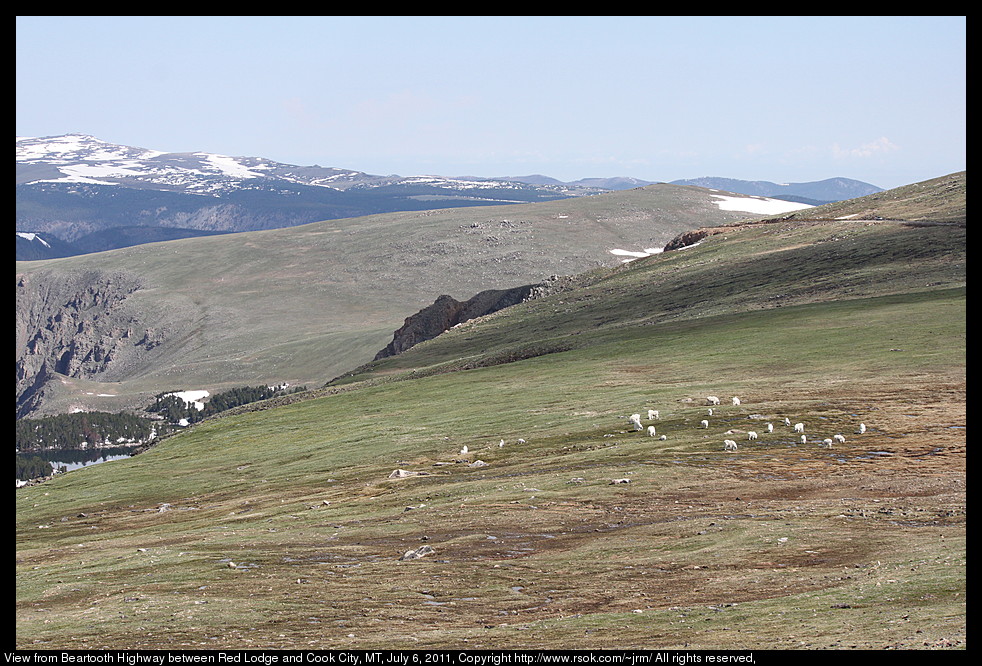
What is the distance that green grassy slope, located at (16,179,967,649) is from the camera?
20.7m

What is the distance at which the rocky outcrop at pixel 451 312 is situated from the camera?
12512 centimetres

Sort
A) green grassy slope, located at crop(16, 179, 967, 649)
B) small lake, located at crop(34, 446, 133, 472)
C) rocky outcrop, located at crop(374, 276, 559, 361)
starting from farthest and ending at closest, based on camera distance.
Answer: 1. small lake, located at crop(34, 446, 133, 472)
2. rocky outcrop, located at crop(374, 276, 559, 361)
3. green grassy slope, located at crop(16, 179, 967, 649)

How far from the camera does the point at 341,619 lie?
22.0 metres

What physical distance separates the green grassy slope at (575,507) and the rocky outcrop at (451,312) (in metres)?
46.5

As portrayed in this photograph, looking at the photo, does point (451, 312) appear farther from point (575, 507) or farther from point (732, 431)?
point (575, 507)

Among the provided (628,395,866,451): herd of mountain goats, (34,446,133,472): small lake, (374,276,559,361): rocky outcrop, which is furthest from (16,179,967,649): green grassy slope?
(34,446,133,472): small lake

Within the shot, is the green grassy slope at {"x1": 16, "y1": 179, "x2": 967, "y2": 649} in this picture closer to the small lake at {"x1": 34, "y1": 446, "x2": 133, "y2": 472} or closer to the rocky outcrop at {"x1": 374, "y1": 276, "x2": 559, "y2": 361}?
the rocky outcrop at {"x1": 374, "y1": 276, "x2": 559, "y2": 361}

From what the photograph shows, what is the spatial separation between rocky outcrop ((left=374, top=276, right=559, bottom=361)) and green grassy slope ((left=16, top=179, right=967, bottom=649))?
46468 mm

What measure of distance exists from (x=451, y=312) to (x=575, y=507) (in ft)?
314

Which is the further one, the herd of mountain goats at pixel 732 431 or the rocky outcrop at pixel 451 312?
the rocky outcrop at pixel 451 312

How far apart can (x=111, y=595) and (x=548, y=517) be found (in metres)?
13.4

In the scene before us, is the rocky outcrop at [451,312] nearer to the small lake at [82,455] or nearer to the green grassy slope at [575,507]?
the green grassy slope at [575,507]

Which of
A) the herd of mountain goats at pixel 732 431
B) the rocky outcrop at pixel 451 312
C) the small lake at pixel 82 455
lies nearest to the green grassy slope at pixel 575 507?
the herd of mountain goats at pixel 732 431
